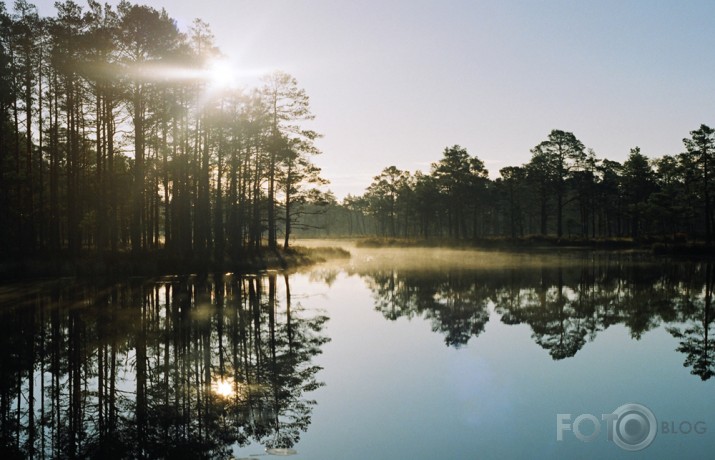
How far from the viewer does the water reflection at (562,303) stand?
1389cm

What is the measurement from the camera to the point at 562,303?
20.1 meters

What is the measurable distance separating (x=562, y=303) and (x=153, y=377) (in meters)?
15.5

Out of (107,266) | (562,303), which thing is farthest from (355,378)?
(107,266)

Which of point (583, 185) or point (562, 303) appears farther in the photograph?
point (583, 185)

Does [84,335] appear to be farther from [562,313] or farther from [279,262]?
[279,262]

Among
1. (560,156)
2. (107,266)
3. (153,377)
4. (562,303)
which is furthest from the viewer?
(560,156)

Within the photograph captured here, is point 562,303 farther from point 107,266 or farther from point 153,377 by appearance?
point 107,266

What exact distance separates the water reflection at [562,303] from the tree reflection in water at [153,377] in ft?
15.7

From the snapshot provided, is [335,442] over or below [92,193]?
below

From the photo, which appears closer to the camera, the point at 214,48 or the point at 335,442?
the point at 335,442

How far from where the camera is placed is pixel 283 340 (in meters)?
13.4

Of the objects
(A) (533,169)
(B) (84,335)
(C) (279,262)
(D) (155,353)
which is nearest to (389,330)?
(D) (155,353)

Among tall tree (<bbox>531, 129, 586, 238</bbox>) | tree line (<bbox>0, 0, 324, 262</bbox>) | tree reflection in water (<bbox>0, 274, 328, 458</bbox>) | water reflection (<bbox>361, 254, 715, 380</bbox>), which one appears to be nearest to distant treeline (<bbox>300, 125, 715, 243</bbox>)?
tall tree (<bbox>531, 129, 586, 238</bbox>)

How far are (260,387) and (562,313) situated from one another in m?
12.1
